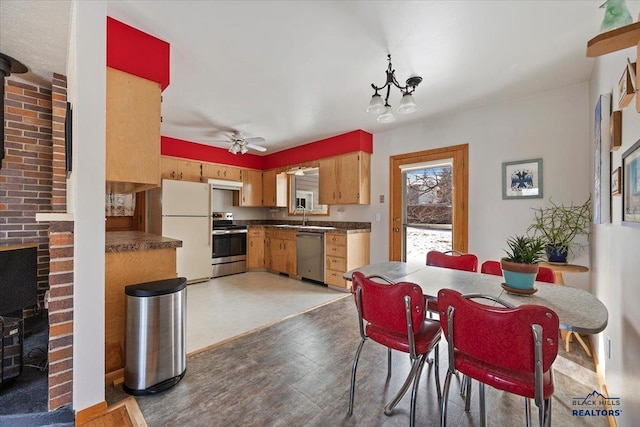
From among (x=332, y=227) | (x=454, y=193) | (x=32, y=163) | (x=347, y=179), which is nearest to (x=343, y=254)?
(x=332, y=227)

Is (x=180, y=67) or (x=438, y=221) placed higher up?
(x=180, y=67)

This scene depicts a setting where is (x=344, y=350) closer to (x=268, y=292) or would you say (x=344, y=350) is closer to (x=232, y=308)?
(x=232, y=308)

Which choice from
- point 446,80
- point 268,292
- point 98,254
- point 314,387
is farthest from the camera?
point 268,292

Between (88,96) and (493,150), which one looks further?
(493,150)

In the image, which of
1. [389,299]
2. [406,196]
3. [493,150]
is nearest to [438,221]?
[406,196]

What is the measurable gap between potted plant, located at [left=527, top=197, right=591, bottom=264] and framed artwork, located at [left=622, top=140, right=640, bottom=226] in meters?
Answer: 1.46

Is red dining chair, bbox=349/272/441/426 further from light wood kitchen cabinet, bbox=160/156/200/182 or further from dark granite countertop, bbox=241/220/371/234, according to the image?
light wood kitchen cabinet, bbox=160/156/200/182

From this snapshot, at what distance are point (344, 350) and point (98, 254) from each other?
1.99m

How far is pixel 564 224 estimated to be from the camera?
2.79 m

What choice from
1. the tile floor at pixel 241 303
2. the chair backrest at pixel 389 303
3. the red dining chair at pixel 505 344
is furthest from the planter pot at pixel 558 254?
the tile floor at pixel 241 303

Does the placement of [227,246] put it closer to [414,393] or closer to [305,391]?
[305,391]

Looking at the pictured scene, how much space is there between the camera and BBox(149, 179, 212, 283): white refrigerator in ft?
14.3

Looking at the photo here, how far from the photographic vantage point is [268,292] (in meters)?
4.16

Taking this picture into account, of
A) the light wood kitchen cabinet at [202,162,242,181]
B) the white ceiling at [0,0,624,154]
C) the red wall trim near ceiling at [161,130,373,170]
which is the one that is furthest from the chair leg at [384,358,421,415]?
the light wood kitchen cabinet at [202,162,242,181]
